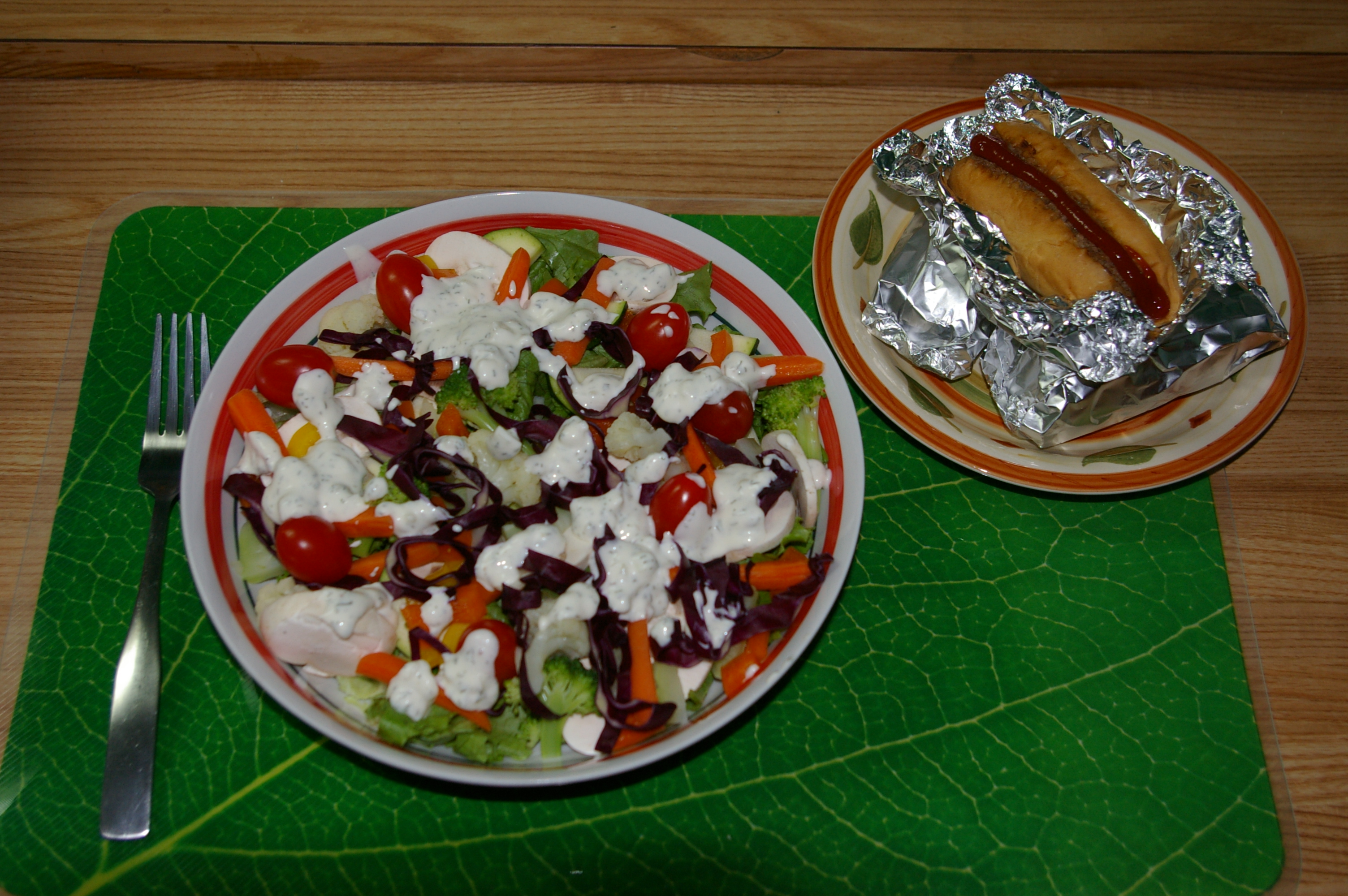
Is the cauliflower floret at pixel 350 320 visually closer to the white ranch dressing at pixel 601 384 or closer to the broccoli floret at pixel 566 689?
the white ranch dressing at pixel 601 384

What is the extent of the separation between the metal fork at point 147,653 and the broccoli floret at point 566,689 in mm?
1052

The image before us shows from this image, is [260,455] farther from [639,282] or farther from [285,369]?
[639,282]

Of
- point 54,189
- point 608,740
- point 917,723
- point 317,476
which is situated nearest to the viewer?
point 608,740

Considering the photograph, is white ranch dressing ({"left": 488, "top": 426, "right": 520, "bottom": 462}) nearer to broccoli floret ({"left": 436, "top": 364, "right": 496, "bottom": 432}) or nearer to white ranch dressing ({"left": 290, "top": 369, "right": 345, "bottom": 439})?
broccoli floret ({"left": 436, "top": 364, "right": 496, "bottom": 432})

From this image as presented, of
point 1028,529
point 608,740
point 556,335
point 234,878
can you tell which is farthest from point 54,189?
point 1028,529

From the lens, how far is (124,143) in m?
3.00

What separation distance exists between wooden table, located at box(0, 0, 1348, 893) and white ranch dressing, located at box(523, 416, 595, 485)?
1.18 meters

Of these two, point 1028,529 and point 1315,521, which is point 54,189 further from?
point 1315,521

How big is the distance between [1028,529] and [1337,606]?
1011 millimetres

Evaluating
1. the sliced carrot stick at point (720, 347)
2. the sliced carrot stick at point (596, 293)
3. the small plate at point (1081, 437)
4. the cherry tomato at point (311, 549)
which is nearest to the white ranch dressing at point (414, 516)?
the cherry tomato at point (311, 549)

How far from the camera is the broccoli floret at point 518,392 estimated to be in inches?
90.9

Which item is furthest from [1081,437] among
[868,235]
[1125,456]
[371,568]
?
[371,568]

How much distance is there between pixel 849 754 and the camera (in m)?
2.26

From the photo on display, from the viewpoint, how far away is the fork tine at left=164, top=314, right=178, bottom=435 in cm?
241
